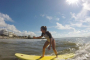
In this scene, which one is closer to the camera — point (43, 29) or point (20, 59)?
point (43, 29)

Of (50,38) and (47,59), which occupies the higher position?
(50,38)

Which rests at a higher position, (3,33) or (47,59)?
(3,33)

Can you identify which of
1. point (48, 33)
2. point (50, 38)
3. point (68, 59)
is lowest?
point (68, 59)

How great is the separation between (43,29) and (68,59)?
216 centimetres

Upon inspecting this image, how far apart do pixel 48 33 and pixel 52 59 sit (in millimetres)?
1415

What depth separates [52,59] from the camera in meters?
3.81

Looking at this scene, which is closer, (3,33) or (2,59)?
(2,59)

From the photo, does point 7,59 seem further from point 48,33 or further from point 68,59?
point 68,59

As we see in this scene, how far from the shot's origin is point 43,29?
12.4 feet

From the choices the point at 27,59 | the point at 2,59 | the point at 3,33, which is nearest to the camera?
the point at 27,59

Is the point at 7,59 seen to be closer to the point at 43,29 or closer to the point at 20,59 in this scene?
the point at 20,59

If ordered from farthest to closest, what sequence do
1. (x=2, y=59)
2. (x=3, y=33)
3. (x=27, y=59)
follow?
(x=3, y=33)
(x=2, y=59)
(x=27, y=59)

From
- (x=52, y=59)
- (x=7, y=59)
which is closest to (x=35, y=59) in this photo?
(x=52, y=59)

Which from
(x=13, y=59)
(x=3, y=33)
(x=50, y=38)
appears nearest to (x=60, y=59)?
(x=50, y=38)
